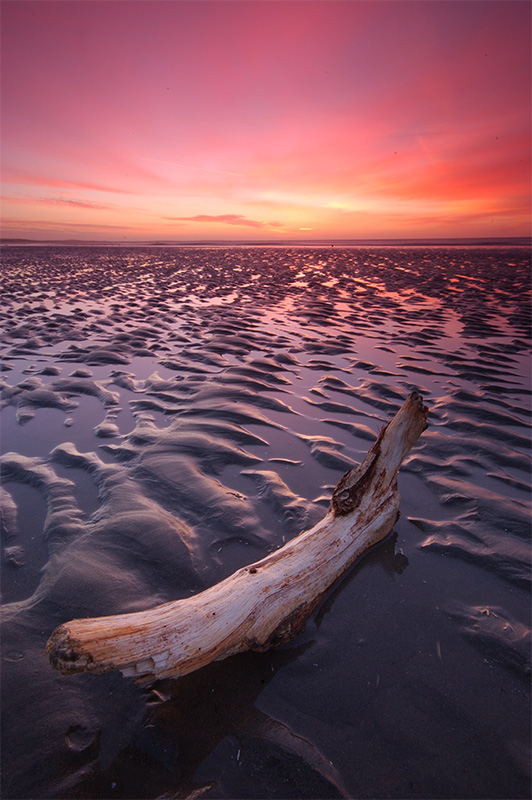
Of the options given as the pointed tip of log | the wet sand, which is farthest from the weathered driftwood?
the wet sand

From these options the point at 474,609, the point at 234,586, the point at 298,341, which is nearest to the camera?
the point at 234,586

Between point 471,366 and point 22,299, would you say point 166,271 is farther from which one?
point 471,366

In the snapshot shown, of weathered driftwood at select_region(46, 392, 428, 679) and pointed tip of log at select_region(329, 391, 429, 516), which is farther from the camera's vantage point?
pointed tip of log at select_region(329, 391, 429, 516)

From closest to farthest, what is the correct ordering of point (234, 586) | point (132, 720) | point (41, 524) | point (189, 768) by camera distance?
point (189, 768), point (132, 720), point (234, 586), point (41, 524)

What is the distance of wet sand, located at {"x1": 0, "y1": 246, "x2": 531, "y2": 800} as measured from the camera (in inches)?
68.6

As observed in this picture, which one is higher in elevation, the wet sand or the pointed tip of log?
the pointed tip of log

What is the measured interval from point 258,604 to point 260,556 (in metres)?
0.79

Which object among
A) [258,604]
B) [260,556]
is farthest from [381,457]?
[258,604]

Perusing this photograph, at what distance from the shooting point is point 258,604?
2.12 meters

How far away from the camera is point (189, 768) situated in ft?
5.55

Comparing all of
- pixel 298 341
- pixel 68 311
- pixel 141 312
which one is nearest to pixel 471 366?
pixel 298 341

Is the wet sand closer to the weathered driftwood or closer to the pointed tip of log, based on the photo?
the weathered driftwood

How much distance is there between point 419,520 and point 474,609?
0.86 metres

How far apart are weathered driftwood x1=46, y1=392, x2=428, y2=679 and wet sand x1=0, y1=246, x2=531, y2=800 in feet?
0.64
